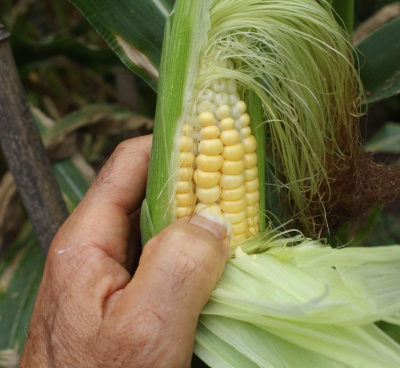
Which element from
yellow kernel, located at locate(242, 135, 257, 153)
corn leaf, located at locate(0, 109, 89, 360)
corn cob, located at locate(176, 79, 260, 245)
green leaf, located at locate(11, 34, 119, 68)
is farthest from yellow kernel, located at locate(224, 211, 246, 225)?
green leaf, located at locate(11, 34, 119, 68)

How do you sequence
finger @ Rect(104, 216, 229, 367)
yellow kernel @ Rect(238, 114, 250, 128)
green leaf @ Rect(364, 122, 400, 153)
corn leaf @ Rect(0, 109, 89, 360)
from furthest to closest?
green leaf @ Rect(364, 122, 400, 153), corn leaf @ Rect(0, 109, 89, 360), yellow kernel @ Rect(238, 114, 250, 128), finger @ Rect(104, 216, 229, 367)

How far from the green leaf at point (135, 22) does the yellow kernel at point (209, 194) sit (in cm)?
42

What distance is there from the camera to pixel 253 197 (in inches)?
28.7

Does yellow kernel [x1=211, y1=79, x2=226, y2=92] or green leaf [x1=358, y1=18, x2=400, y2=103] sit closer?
yellow kernel [x1=211, y1=79, x2=226, y2=92]

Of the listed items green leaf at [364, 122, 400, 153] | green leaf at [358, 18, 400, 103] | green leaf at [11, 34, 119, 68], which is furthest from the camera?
green leaf at [364, 122, 400, 153]

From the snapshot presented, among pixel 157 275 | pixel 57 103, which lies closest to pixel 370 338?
pixel 157 275

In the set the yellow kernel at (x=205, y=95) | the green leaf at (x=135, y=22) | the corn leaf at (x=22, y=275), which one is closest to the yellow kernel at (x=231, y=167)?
the yellow kernel at (x=205, y=95)

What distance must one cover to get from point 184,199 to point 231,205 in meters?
0.08

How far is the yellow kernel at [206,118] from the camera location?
25.7 inches

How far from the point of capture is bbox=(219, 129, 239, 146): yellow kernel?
26.1 inches

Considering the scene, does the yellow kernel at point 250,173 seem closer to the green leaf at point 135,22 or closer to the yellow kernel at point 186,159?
the yellow kernel at point 186,159

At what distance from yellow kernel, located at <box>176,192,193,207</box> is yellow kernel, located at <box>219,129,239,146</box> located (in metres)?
0.10

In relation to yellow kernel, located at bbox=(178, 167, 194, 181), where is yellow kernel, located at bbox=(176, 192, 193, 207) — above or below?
below

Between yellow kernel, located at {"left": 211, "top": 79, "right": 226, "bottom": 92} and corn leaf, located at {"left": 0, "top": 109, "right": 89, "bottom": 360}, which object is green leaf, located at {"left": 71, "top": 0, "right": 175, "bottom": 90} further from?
corn leaf, located at {"left": 0, "top": 109, "right": 89, "bottom": 360}
